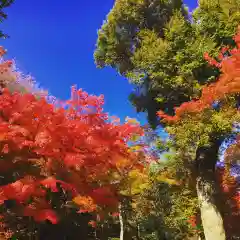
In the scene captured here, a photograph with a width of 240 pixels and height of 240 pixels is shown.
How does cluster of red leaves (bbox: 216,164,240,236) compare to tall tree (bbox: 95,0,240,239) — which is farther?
cluster of red leaves (bbox: 216,164,240,236)

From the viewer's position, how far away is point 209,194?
51.4 ft

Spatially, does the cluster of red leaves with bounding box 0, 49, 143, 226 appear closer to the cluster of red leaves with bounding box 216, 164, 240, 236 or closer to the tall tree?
the tall tree

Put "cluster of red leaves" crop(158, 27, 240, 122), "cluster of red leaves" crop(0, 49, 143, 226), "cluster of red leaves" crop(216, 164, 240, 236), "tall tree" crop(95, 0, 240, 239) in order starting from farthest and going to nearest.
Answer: "cluster of red leaves" crop(216, 164, 240, 236)
"tall tree" crop(95, 0, 240, 239)
"cluster of red leaves" crop(158, 27, 240, 122)
"cluster of red leaves" crop(0, 49, 143, 226)

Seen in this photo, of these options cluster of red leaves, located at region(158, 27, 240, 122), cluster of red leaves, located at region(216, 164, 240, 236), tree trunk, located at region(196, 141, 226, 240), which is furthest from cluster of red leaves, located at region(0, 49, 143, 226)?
cluster of red leaves, located at region(216, 164, 240, 236)

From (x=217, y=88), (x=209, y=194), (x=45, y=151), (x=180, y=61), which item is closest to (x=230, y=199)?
(x=209, y=194)

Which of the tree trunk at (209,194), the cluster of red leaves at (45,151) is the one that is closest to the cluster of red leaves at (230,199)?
the tree trunk at (209,194)

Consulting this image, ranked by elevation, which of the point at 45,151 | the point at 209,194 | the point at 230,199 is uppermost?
the point at 230,199

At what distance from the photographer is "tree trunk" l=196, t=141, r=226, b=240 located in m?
15.1

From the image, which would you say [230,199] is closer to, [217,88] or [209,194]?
[209,194]

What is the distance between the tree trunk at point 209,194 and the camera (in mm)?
15148

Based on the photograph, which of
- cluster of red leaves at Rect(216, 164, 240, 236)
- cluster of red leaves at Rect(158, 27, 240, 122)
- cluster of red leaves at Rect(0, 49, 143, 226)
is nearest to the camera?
cluster of red leaves at Rect(0, 49, 143, 226)

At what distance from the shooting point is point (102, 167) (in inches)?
388

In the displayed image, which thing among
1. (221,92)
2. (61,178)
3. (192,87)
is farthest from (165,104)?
(61,178)

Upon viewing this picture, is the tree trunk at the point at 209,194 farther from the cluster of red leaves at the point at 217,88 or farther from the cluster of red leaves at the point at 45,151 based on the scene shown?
the cluster of red leaves at the point at 45,151
